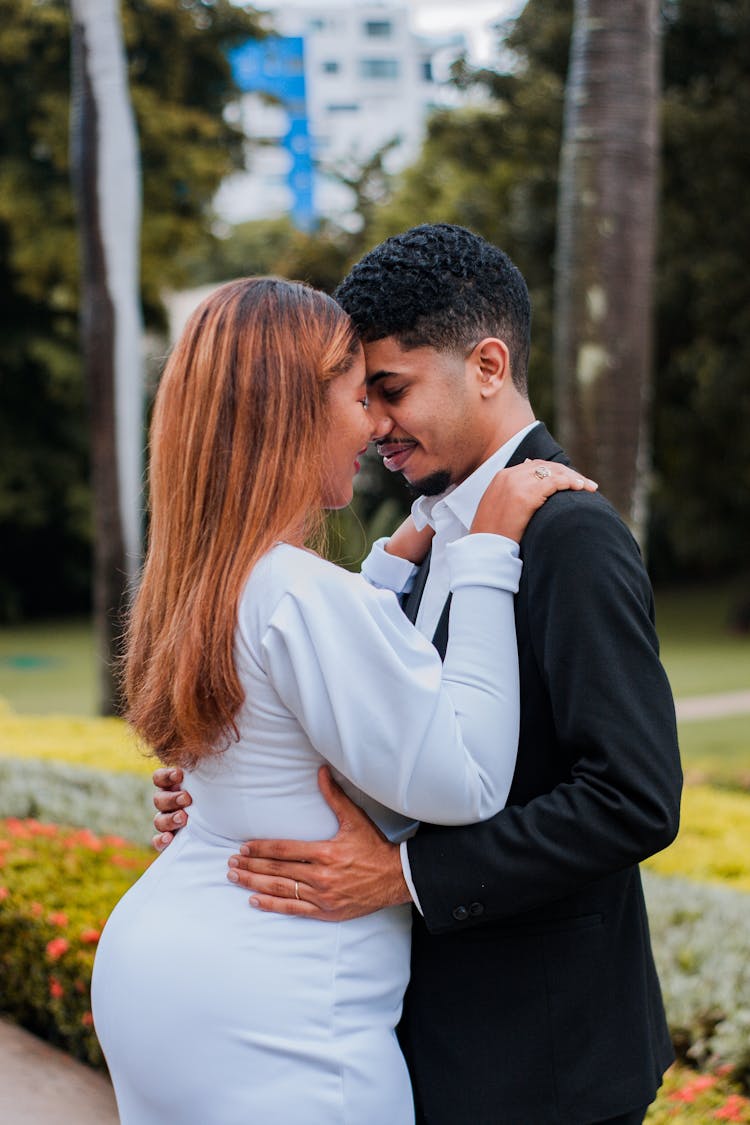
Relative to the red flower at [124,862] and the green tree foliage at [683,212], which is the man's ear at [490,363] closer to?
the red flower at [124,862]

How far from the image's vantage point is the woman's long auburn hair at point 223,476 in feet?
5.85

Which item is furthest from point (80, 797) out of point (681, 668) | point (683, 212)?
point (681, 668)

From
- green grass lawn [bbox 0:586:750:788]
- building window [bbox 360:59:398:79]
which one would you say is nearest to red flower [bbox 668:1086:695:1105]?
green grass lawn [bbox 0:586:750:788]

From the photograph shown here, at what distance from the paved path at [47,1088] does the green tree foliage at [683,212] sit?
646 inches

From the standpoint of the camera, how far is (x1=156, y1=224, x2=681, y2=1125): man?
1749 mm

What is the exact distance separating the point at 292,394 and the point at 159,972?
885 millimetres

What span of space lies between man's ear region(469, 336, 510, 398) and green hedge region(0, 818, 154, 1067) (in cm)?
239

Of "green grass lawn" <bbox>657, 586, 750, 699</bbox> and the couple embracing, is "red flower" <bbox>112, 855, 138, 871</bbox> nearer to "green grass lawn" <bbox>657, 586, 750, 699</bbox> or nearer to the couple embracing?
the couple embracing

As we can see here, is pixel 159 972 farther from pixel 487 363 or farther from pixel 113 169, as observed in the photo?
pixel 113 169

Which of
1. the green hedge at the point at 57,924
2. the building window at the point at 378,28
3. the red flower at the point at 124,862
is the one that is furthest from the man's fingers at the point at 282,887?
the building window at the point at 378,28

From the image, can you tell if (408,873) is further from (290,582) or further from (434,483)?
(434,483)

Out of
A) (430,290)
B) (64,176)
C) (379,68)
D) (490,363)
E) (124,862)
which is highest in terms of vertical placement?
(379,68)

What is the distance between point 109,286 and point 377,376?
8.20 meters

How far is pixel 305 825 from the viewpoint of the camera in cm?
185
